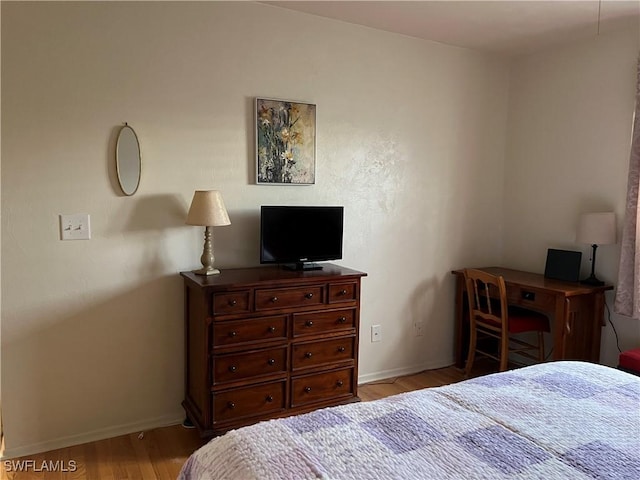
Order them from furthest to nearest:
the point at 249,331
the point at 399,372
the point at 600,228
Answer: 1. the point at 399,372
2. the point at 600,228
3. the point at 249,331

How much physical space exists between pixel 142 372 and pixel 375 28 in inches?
106

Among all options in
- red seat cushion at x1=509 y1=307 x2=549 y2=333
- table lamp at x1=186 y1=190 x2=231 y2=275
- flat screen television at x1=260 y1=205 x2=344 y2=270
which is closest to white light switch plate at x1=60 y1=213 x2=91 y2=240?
table lamp at x1=186 y1=190 x2=231 y2=275

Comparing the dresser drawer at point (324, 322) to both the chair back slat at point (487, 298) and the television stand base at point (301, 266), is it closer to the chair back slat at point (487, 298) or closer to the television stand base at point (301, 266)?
the television stand base at point (301, 266)

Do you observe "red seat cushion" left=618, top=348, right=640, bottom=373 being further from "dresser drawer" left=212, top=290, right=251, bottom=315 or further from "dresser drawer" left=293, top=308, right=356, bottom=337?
"dresser drawer" left=212, top=290, right=251, bottom=315

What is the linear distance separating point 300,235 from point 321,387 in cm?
92

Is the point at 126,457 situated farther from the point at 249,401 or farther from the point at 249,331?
the point at 249,331

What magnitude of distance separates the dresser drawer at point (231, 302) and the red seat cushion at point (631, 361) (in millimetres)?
2217

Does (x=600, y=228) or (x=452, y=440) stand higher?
(x=600, y=228)

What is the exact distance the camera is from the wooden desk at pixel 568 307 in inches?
123

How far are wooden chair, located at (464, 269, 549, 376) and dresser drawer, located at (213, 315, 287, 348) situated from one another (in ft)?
4.99

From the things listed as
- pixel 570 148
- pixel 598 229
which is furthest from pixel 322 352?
pixel 570 148

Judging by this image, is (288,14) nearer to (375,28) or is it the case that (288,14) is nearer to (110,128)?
(375,28)

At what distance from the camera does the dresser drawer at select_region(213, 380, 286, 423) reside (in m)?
2.60

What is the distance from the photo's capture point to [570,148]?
11.8 ft
